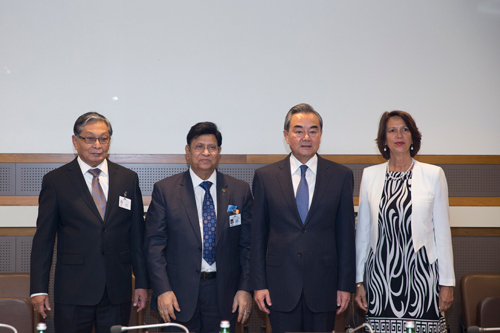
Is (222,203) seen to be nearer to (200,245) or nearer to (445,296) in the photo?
(200,245)

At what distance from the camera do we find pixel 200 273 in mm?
2932

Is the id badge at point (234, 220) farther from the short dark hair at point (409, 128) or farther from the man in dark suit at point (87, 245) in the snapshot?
the short dark hair at point (409, 128)

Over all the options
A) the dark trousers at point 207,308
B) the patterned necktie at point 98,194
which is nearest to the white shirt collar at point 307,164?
the dark trousers at point 207,308

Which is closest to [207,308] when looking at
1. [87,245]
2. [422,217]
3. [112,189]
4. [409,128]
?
[87,245]

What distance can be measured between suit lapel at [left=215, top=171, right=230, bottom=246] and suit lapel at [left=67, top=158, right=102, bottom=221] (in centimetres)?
80

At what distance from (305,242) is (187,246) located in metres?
0.78

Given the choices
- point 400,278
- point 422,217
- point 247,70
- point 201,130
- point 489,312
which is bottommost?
point 489,312

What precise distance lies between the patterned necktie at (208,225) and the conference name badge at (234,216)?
108mm

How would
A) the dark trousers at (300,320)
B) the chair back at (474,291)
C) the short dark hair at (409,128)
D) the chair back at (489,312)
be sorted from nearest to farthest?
the dark trousers at (300,320) → the short dark hair at (409,128) → the chair back at (489,312) → the chair back at (474,291)

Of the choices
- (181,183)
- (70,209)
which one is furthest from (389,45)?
(70,209)

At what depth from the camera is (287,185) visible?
290cm

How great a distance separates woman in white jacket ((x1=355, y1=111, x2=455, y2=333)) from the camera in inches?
A: 114

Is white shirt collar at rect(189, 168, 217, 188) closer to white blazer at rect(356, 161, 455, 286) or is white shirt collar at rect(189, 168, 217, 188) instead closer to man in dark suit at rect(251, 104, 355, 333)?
man in dark suit at rect(251, 104, 355, 333)

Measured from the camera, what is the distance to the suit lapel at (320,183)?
2824 mm
